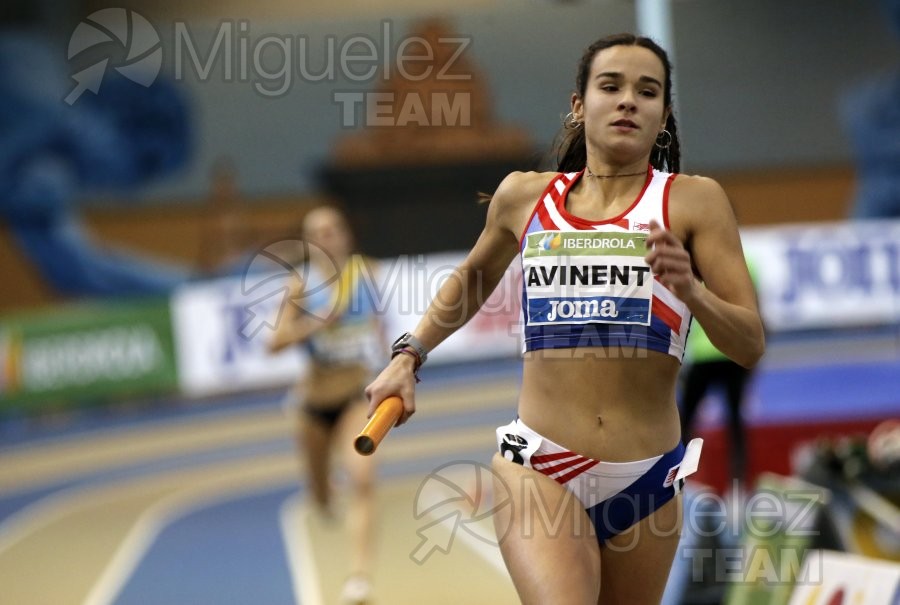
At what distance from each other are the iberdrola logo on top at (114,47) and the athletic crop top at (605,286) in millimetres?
18572

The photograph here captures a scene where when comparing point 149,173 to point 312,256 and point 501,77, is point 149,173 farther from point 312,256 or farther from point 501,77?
point 312,256

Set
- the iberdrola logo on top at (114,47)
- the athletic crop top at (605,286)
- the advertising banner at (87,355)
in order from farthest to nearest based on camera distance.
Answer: the iberdrola logo on top at (114,47) → the advertising banner at (87,355) → the athletic crop top at (605,286)

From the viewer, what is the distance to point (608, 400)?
10.3ft

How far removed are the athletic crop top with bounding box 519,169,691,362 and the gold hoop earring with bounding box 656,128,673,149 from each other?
281 millimetres

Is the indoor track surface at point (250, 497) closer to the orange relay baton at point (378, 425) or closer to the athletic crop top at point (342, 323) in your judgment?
the athletic crop top at point (342, 323)

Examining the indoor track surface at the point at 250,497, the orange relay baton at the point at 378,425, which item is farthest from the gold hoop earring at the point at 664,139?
the indoor track surface at the point at 250,497

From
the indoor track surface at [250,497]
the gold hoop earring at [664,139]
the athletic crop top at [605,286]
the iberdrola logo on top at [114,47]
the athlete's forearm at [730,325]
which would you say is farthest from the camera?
the iberdrola logo on top at [114,47]

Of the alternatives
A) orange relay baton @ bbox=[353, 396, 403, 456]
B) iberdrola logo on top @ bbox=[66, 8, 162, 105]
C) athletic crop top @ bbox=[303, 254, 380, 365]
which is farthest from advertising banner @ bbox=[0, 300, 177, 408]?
orange relay baton @ bbox=[353, 396, 403, 456]

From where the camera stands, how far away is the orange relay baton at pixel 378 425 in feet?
9.52

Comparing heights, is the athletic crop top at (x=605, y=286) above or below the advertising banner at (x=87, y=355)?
above

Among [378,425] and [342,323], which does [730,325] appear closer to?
[378,425]

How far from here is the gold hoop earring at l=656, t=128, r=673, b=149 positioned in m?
3.45

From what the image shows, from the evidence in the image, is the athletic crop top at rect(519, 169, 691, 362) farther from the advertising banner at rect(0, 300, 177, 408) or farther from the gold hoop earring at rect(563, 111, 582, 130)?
the advertising banner at rect(0, 300, 177, 408)

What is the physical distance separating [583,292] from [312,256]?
5.26 metres
